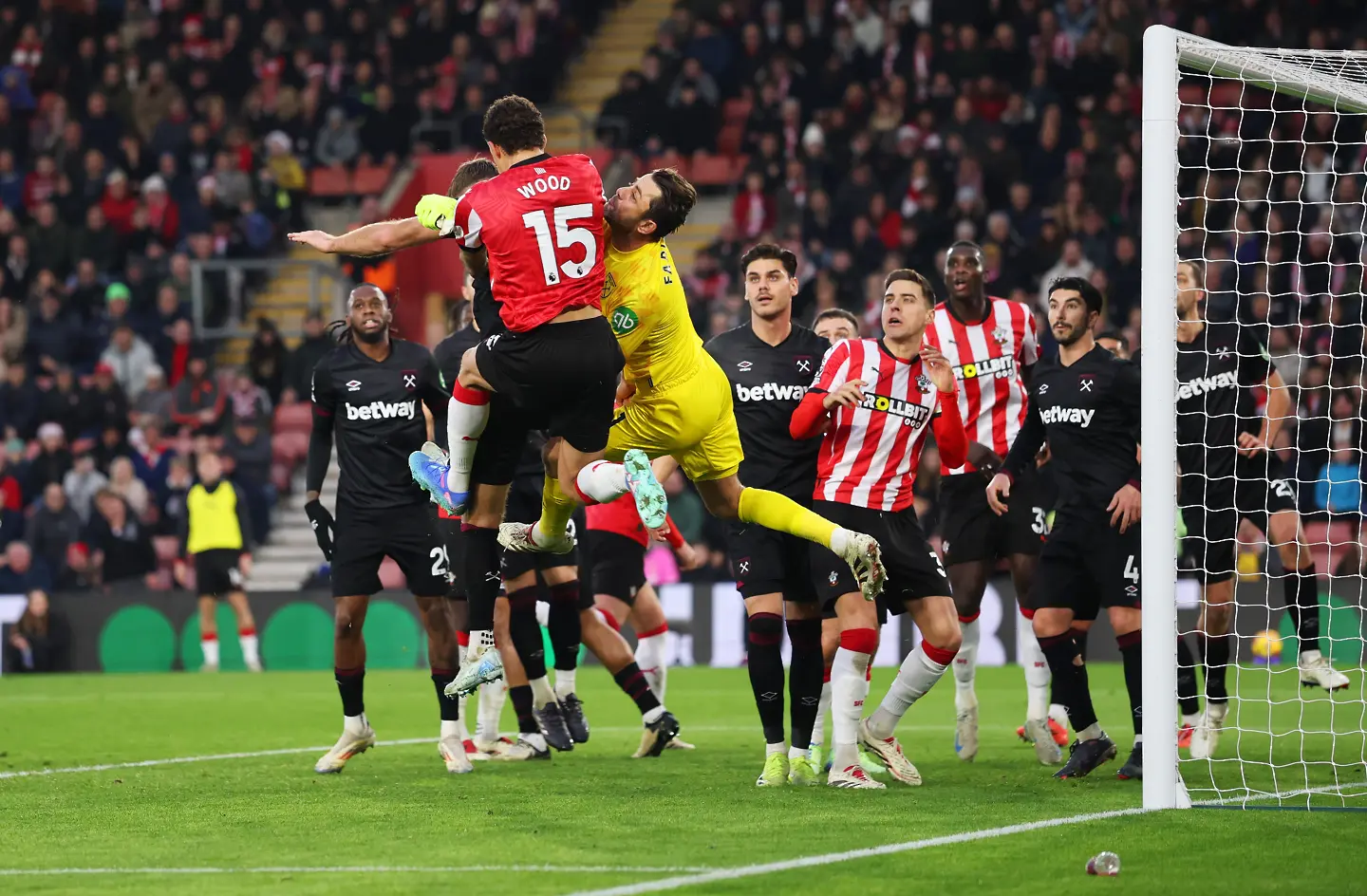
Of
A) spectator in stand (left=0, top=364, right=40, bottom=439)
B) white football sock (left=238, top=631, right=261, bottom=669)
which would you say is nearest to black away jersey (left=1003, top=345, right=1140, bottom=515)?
white football sock (left=238, top=631, right=261, bottom=669)

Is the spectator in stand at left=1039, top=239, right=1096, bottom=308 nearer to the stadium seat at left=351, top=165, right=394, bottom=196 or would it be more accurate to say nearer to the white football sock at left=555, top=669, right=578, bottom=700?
the stadium seat at left=351, top=165, right=394, bottom=196

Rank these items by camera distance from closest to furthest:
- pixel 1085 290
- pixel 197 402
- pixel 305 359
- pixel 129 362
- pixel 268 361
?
pixel 1085 290
pixel 305 359
pixel 197 402
pixel 268 361
pixel 129 362

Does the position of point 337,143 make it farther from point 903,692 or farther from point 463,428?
point 903,692

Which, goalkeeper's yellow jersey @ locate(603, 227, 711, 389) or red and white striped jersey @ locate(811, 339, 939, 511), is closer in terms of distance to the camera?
goalkeeper's yellow jersey @ locate(603, 227, 711, 389)

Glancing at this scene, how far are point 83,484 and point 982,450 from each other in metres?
13.8

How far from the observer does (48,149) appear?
81.5 ft

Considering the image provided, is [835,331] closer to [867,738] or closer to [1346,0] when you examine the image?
[867,738]

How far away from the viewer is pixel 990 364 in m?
10.2

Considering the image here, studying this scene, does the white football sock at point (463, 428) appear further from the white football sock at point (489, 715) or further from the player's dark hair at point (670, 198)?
the white football sock at point (489, 715)

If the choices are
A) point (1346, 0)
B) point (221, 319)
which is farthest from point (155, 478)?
point (1346, 0)

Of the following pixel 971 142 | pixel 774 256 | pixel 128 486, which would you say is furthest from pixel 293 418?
pixel 774 256

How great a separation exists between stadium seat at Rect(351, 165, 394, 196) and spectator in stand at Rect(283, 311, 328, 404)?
3.05 meters

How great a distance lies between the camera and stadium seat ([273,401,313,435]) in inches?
832

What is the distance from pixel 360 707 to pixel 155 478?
489 inches
